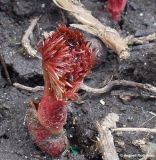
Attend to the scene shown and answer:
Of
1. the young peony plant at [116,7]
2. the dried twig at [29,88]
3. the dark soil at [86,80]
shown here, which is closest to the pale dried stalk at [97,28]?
the dark soil at [86,80]

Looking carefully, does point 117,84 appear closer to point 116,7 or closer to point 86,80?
point 86,80

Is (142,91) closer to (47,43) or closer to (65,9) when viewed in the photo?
(65,9)

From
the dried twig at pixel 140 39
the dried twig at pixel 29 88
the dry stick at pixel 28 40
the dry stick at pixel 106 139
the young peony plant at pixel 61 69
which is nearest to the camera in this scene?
the young peony plant at pixel 61 69

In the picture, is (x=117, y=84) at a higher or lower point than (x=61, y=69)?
lower

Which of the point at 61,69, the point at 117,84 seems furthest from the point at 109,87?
the point at 61,69

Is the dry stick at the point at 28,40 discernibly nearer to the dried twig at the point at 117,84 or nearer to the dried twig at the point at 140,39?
the dried twig at the point at 117,84

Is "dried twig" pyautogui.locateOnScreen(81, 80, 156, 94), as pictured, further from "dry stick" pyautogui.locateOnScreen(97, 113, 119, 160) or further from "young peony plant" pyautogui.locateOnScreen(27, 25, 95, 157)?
"young peony plant" pyautogui.locateOnScreen(27, 25, 95, 157)

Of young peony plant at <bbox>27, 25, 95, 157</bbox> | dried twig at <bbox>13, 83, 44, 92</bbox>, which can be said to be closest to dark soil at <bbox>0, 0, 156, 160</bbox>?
dried twig at <bbox>13, 83, 44, 92</bbox>
